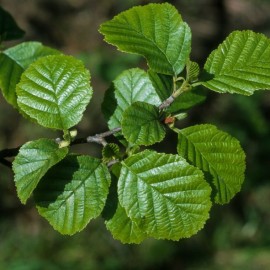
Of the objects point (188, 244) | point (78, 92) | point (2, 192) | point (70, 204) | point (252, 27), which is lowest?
point (188, 244)

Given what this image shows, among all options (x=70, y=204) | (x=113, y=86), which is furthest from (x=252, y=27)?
(x=70, y=204)

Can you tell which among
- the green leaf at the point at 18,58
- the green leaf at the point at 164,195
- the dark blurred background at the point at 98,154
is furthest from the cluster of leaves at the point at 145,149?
the dark blurred background at the point at 98,154

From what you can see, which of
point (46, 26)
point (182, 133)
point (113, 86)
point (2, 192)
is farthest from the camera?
point (46, 26)

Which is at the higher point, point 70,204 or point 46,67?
point 46,67

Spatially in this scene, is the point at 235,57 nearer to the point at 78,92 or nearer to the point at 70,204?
the point at 78,92

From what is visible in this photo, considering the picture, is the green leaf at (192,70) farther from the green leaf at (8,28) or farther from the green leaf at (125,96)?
the green leaf at (8,28)

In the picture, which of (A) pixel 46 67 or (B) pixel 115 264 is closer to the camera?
(A) pixel 46 67

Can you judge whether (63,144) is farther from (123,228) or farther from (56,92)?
(123,228)

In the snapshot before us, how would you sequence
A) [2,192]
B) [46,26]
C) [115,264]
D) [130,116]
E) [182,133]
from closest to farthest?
[130,116], [182,133], [115,264], [2,192], [46,26]

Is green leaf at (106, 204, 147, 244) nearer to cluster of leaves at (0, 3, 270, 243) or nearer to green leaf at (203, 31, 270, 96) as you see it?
cluster of leaves at (0, 3, 270, 243)
